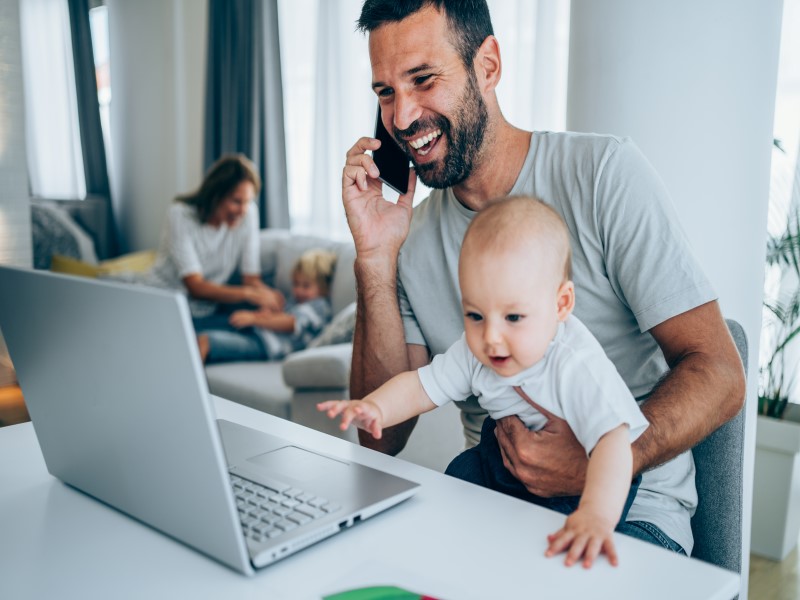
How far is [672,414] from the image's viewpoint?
113 centimetres

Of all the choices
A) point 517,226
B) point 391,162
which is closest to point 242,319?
point 391,162

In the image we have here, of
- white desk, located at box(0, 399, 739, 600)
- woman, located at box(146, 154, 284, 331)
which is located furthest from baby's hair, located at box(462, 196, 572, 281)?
woman, located at box(146, 154, 284, 331)

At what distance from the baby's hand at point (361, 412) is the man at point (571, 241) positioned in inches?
8.2

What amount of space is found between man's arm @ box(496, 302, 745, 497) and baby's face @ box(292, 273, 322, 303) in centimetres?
261

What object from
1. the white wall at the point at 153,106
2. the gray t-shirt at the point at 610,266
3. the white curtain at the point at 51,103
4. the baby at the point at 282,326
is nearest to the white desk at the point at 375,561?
the gray t-shirt at the point at 610,266

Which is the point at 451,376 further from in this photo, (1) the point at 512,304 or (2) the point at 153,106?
(2) the point at 153,106

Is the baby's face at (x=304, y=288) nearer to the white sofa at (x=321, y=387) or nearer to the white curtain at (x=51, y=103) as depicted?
the white sofa at (x=321, y=387)

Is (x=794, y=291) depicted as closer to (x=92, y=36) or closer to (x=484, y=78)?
(x=484, y=78)

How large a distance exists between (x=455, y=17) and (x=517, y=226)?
64 centimetres

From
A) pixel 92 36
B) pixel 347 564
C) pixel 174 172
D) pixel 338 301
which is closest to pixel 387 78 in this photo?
pixel 347 564

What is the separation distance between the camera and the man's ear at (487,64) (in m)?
1.50

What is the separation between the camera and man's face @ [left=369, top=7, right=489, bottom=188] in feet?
4.66

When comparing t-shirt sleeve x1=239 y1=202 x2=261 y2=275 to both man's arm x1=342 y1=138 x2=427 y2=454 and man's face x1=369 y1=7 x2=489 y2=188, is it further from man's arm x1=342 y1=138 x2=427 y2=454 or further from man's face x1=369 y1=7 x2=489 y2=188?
man's face x1=369 y1=7 x2=489 y2=188

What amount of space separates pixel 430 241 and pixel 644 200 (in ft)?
1.46
